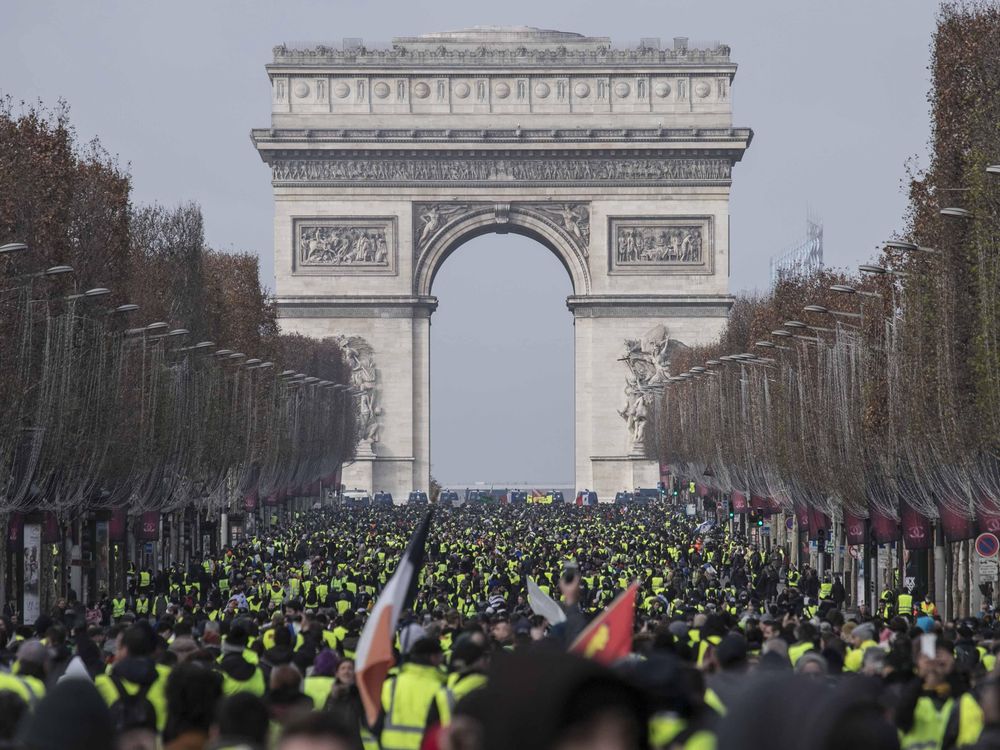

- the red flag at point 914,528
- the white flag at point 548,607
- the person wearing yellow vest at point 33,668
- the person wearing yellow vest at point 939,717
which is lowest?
the person wearing yellow vest at point 939,717

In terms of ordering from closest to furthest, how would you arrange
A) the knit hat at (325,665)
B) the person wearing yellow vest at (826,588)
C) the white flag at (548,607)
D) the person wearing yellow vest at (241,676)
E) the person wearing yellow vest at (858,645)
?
the person wearing yellow vest at (241,676), the knit hat at (325,665), the person wearing yellow vest at (858,645), the white flag at (548,607), the person wearing yellow vest at (826,588)

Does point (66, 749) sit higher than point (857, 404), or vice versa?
point (857, 404)

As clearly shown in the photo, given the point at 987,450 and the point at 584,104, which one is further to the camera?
the point at 584,104

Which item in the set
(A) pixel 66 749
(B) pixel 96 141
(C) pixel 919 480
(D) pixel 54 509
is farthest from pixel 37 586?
(A) pixel 66 749

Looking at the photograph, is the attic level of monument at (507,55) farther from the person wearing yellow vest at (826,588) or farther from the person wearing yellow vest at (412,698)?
the person wearing yellow vest at (412,698)

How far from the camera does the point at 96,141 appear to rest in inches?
2261

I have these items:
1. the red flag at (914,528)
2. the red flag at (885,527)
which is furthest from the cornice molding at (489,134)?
the red flag at (914,528)

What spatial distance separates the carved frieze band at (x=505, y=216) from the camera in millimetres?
100188

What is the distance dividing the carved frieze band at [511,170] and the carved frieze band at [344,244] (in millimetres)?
1901

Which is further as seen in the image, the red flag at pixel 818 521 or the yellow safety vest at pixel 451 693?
the red flag at pixel 818 521

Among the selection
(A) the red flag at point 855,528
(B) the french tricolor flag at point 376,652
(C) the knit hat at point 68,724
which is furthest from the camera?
(A) the red flag at point 855,528

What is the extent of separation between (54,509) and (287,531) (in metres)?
36.4

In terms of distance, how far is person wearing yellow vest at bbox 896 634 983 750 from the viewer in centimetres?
1288

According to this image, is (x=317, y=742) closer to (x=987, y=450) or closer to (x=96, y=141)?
(x=987, y=450)
